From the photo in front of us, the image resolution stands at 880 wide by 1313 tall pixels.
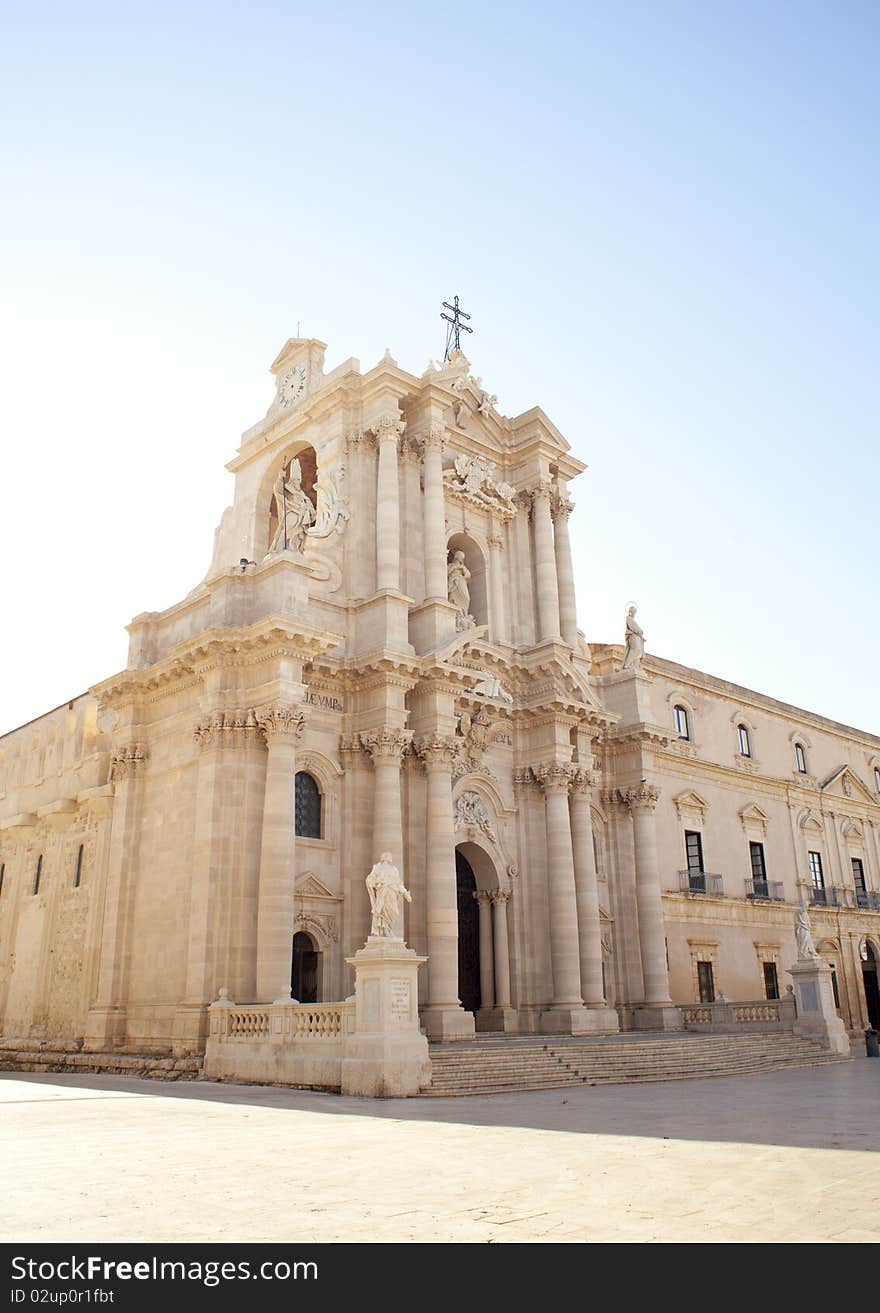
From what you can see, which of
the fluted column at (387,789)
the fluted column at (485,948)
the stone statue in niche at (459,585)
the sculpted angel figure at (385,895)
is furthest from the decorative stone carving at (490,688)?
the sculpted angel figure at (385,895)

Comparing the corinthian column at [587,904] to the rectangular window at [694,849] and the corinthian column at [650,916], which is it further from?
the rectangular window at [694,849]

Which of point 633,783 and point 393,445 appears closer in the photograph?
point 393,445

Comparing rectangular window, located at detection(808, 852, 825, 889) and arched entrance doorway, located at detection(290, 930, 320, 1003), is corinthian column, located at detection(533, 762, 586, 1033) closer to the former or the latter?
arched entrance doorway, located at detection(290, 930, 320, 1003)

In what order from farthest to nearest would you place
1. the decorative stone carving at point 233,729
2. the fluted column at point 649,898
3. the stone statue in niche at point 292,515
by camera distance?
the fluted column at point 649,898
the stone statue in niche at point 292,515
the decorative stone carving at point 233,729

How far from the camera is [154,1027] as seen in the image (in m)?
23.6

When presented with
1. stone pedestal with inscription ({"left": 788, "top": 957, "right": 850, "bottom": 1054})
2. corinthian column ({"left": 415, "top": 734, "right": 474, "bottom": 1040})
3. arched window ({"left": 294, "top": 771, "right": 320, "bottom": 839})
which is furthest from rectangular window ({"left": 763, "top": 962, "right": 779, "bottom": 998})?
arched window ({"left": 294, "top": 771, "right": 320, "bottom": 839})

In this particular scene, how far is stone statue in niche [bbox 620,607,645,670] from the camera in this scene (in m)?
33.6

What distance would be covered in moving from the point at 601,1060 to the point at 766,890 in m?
19.1

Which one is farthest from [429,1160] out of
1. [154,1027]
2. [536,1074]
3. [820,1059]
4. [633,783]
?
[633,783]

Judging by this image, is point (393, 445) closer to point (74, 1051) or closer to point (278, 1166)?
point (74, 1051)

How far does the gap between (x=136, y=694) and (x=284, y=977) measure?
898 centimetres

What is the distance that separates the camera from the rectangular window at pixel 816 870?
137 feet

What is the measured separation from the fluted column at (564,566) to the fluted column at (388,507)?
600cm

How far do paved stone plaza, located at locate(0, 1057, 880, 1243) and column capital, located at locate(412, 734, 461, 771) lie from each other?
10.6m
